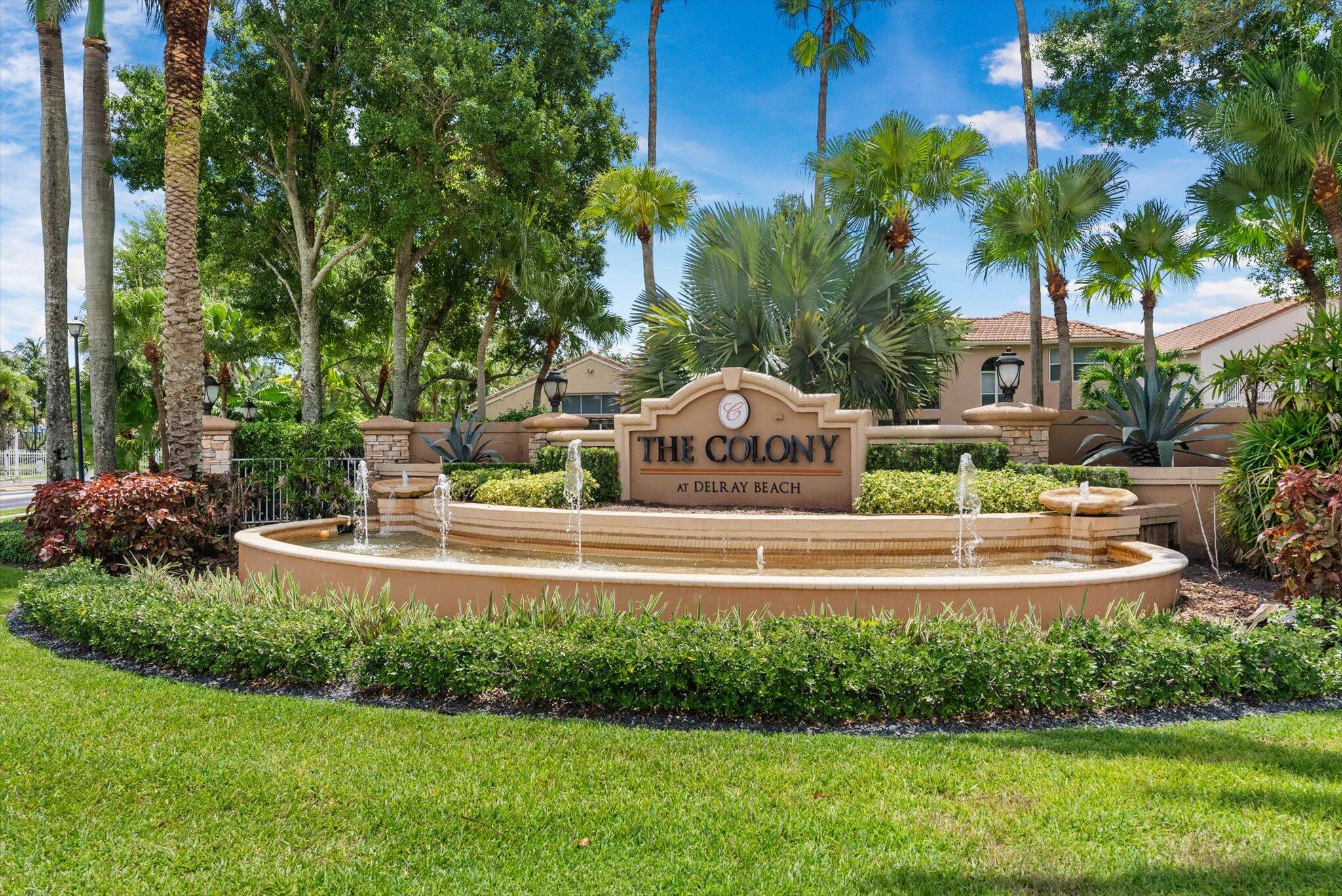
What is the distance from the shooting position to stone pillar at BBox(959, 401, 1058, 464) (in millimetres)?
12086

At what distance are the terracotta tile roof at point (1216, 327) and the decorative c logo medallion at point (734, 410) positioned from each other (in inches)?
1094

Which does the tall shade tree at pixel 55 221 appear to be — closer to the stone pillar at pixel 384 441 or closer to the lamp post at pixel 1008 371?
the stone pillar at pixel 384 441

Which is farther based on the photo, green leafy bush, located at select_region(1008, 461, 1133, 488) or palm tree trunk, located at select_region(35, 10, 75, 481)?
palm tree trunk, located at select_region(35, 10, 75, 481)

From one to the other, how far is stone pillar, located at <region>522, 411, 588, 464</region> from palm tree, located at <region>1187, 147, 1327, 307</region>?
1276 centimetres

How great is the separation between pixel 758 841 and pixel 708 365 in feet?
36.8

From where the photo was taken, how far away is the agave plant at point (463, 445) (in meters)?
15.9

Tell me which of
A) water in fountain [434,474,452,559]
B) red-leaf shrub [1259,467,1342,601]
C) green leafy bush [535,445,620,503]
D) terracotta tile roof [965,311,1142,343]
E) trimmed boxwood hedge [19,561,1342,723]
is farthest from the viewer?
terracotta tile roof [965,311,1142,343]

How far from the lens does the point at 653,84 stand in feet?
83.7

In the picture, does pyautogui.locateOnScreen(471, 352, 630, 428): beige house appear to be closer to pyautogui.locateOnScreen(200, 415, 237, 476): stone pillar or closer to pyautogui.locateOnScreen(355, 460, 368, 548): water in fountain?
pyautogui.locateOnScreen(355, 460, 368, 548): water in fountain

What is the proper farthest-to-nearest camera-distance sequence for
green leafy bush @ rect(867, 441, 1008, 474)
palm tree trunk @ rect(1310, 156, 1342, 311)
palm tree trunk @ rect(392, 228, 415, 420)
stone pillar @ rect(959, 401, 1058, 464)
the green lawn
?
palm tree trunk @ rect(392, 228, 415, 420) → palm tree trunk @ rect(1310, 156, 1342, 311) → stone pillar @ rect(959, 401, 1058, 464) → green leafy bush @ rect(867, 441, 1008, 474) → the green lawn

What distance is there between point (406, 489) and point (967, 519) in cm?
899

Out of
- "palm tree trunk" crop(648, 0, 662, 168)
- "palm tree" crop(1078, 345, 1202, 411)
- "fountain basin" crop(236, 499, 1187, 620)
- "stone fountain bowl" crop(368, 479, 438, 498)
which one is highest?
"palm tree trunk" crop(648, 0, 662, 168)

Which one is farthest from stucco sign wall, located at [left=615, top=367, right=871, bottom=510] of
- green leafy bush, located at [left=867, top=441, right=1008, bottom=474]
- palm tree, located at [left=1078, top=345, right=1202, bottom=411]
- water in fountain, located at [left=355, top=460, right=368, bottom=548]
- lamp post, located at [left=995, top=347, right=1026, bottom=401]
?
palm tree, located at [left=1078, top=345, right=1202, bottom=411]

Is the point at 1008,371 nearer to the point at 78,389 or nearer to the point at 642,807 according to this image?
the point at 642,807
